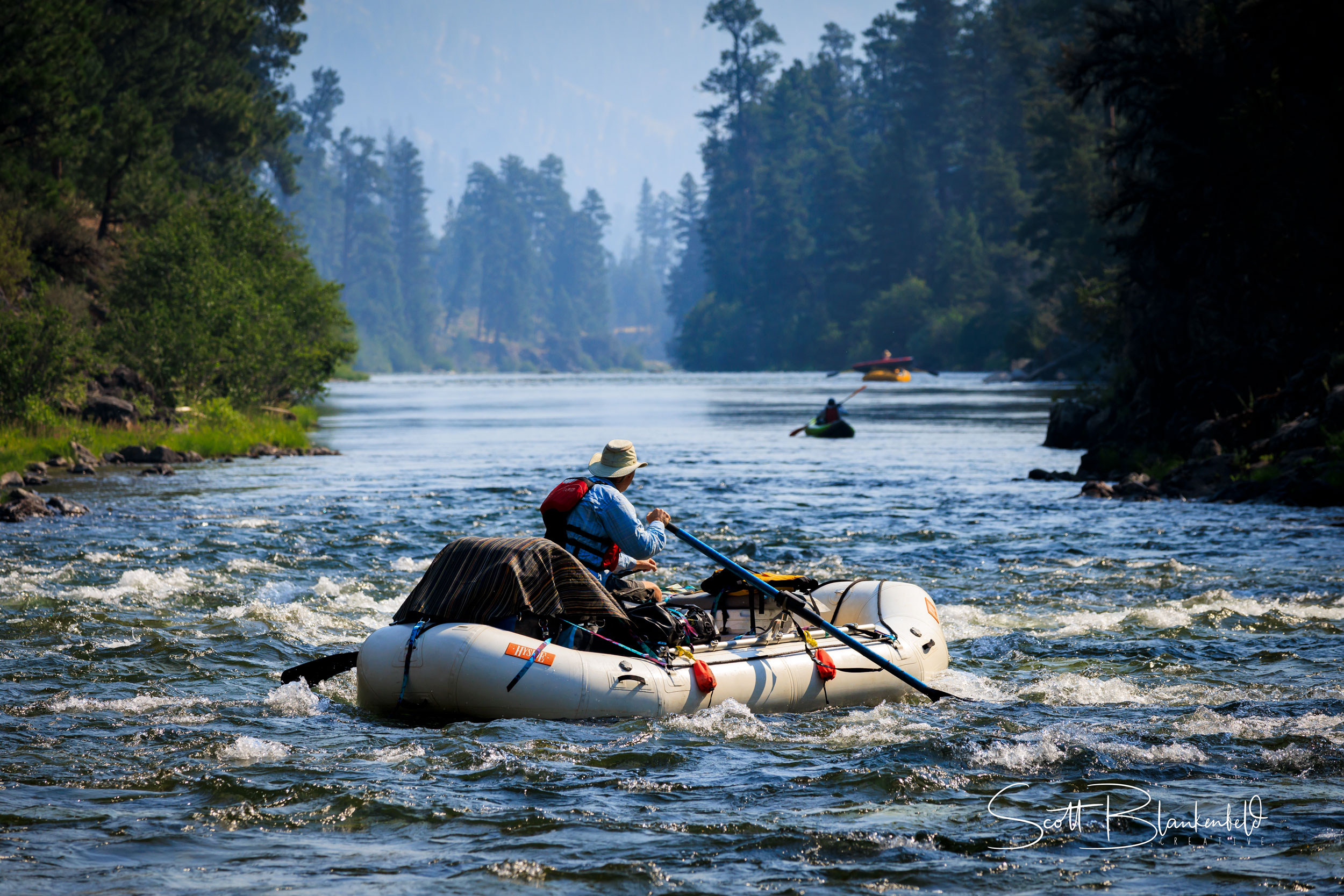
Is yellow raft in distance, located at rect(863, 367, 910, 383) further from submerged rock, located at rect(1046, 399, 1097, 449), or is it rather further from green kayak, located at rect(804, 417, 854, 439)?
submerged rock, located at rect(1046, 399, 1097, 449)

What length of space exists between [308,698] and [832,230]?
299ft

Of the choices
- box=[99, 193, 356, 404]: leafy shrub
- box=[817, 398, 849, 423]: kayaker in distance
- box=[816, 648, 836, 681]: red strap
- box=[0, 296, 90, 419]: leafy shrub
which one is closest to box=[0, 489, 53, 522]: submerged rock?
box=[0, 296, 90, 419]: leafy shrub

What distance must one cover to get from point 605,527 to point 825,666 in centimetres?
178

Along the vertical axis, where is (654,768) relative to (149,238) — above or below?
below

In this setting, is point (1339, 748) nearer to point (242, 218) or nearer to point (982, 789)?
point (982, 789)

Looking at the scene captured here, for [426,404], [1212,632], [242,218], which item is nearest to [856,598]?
[1212,632]

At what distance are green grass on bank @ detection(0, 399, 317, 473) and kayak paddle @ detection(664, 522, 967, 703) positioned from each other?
53.4 ft

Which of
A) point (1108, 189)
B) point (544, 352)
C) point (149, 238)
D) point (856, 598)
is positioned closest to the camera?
point (856, 598)

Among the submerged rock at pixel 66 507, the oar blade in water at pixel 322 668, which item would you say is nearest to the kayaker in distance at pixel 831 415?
the submerged rock at pixel 66 507

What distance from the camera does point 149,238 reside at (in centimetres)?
3094

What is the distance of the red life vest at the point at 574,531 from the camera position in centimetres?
859

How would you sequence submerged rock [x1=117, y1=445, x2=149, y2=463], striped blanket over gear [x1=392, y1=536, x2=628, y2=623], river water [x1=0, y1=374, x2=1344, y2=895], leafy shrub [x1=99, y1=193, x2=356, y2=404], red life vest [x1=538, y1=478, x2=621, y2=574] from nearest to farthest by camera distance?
1. river water [x1=0, y1=374, x2=1344, y2=895]
2. striped blanket over gear [x1=392, y1=536, x2=628, y2=623]
3. red life vest [x1=538, y1=478, x2=621, y2=574]
4. submerged rock [x1=117, y1=445, x2=149, y2=463]
5. leafy shrub [x1=99, y1=193, x2=356, y2=404]

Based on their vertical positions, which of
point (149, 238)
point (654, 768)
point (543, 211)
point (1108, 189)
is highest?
point (543, 211)

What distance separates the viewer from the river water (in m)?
5.57
